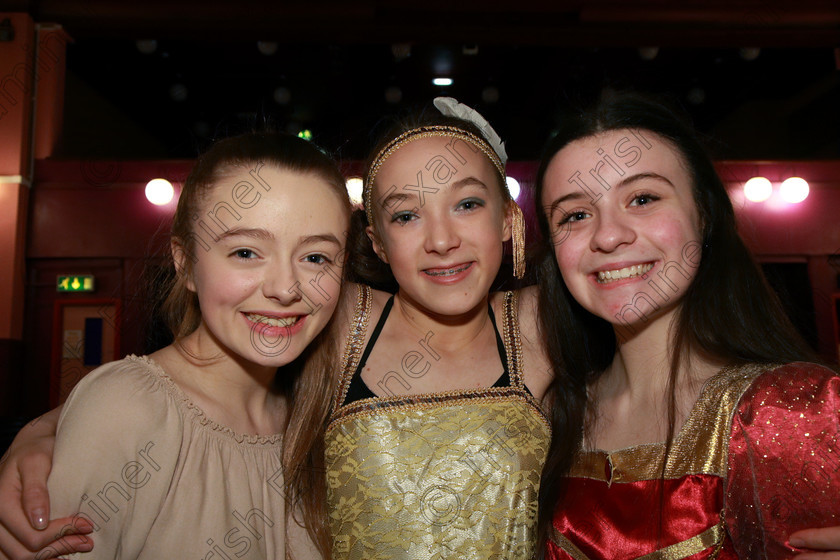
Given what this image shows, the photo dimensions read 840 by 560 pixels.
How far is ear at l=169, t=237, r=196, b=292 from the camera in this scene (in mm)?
1558

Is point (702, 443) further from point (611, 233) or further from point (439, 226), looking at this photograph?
point (439, 226)

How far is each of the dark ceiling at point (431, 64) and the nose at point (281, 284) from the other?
2.64 metres

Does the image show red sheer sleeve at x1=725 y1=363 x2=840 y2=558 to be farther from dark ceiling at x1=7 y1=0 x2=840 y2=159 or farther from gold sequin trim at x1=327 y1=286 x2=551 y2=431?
dark ceiling at x1=7 y1=0 x2=840 y2=159

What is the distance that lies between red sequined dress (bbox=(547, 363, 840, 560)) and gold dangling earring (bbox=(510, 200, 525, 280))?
25.2 inches

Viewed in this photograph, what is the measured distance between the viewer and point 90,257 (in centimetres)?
619

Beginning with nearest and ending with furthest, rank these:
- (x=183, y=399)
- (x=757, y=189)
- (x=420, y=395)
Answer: (x=183, y=399), (x=420, y=395), (x=757, y=189)

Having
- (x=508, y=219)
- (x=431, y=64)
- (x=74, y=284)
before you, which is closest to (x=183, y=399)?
(x=508, y=219)

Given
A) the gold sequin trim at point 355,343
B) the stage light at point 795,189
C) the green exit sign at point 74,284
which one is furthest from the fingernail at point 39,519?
the stage light at point 795,189

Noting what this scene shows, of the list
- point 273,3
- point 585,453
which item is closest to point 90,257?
point 273,3

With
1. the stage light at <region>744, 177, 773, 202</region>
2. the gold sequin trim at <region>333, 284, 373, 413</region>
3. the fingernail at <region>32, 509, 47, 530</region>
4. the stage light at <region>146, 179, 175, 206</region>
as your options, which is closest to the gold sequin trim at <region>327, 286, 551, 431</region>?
the gold sequin trim at <region>333, 284, 373, 413</region>

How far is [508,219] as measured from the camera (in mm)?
1883

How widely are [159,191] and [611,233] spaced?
5.48m

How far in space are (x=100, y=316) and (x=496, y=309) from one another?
17.9 feet

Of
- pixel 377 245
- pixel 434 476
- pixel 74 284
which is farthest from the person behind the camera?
pixel 74 284
